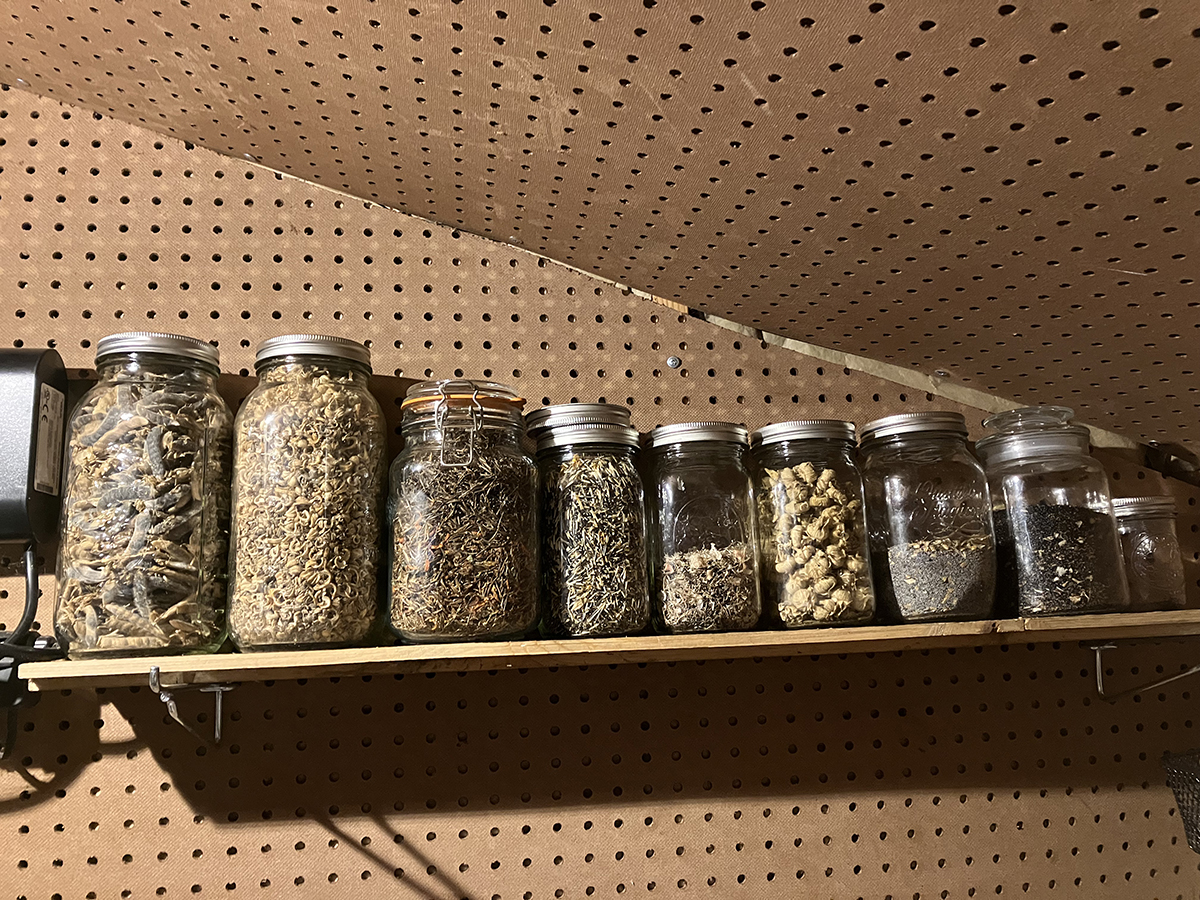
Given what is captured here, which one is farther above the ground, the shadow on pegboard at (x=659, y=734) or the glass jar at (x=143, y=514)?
the glass jar at (x=143, y=514)

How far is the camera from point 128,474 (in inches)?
34.7

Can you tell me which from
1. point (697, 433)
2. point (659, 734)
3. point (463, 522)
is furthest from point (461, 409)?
point (659, 734)

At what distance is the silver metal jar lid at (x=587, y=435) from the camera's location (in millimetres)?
1010

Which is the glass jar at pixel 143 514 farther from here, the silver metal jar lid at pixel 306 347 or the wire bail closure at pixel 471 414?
the wire bail closure at pixel 471 414

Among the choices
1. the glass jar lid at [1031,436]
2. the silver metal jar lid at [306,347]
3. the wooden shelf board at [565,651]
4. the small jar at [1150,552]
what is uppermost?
the silver metal jar lid at [306,347]

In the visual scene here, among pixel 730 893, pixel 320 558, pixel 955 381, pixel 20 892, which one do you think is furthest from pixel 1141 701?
pixel 20 892

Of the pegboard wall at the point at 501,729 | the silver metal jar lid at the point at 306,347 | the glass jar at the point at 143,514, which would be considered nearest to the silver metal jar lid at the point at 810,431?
the pegboard wall at the point at 501,729

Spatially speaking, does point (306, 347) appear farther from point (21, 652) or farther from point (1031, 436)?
point (1031, 436)

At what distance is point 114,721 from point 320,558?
0.44 metres

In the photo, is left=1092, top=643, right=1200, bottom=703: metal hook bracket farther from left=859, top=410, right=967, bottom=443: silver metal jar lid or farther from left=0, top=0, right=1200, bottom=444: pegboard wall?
left=859, top=410, right=967, bottom=443: silver metal jar lid

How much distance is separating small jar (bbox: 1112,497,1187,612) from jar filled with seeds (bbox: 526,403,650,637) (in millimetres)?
696

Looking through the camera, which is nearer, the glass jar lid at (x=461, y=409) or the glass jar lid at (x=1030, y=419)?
the glass jar lid at (x=461, y=409)

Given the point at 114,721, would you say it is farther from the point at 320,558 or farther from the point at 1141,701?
the point at 1141,701

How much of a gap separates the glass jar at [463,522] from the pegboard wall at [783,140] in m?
0.32
